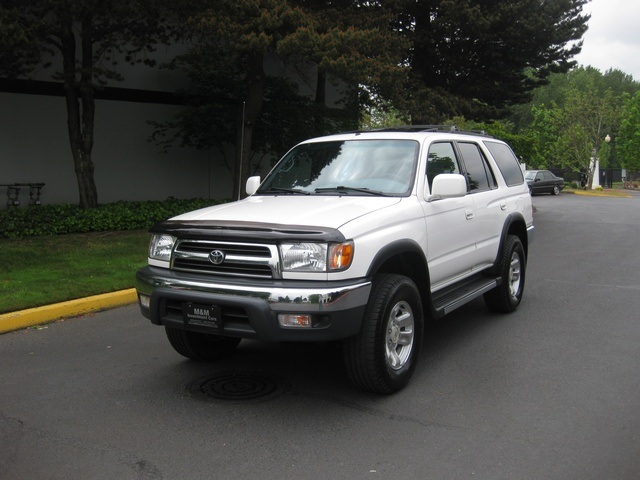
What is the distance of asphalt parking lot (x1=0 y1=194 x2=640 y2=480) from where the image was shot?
12.2 ft

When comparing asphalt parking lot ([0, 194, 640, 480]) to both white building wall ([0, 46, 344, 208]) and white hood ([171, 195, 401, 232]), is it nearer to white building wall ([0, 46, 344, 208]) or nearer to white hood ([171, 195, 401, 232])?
white hood ([171, 195, 401, 232])

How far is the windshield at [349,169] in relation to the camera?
5.56 metres

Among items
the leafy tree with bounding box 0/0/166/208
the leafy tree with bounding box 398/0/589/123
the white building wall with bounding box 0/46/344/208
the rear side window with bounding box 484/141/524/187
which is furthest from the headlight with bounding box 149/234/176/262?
the leafy tree with bounding box 398/0/589/123

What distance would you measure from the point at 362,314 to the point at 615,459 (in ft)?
5.73

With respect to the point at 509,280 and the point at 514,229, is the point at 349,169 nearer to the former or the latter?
the point at 509,280

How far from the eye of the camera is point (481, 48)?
21.1 metres

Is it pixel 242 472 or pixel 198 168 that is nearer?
pixel 242 472

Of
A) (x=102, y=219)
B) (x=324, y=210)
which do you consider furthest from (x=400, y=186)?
(x=102, y=219)

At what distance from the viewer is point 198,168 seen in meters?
19.0

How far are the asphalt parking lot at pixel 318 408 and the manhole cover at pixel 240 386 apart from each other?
2 cm

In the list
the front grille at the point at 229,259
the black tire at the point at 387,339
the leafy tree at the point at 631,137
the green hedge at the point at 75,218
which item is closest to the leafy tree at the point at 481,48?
the green hedge at the point at 75,218

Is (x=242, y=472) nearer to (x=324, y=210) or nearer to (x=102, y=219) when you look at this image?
(x=324, y=210)

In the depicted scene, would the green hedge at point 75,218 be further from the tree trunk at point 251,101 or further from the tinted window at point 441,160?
the tinted window at point 441,160

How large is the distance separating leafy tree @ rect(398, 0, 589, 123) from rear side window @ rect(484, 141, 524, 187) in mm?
9919
